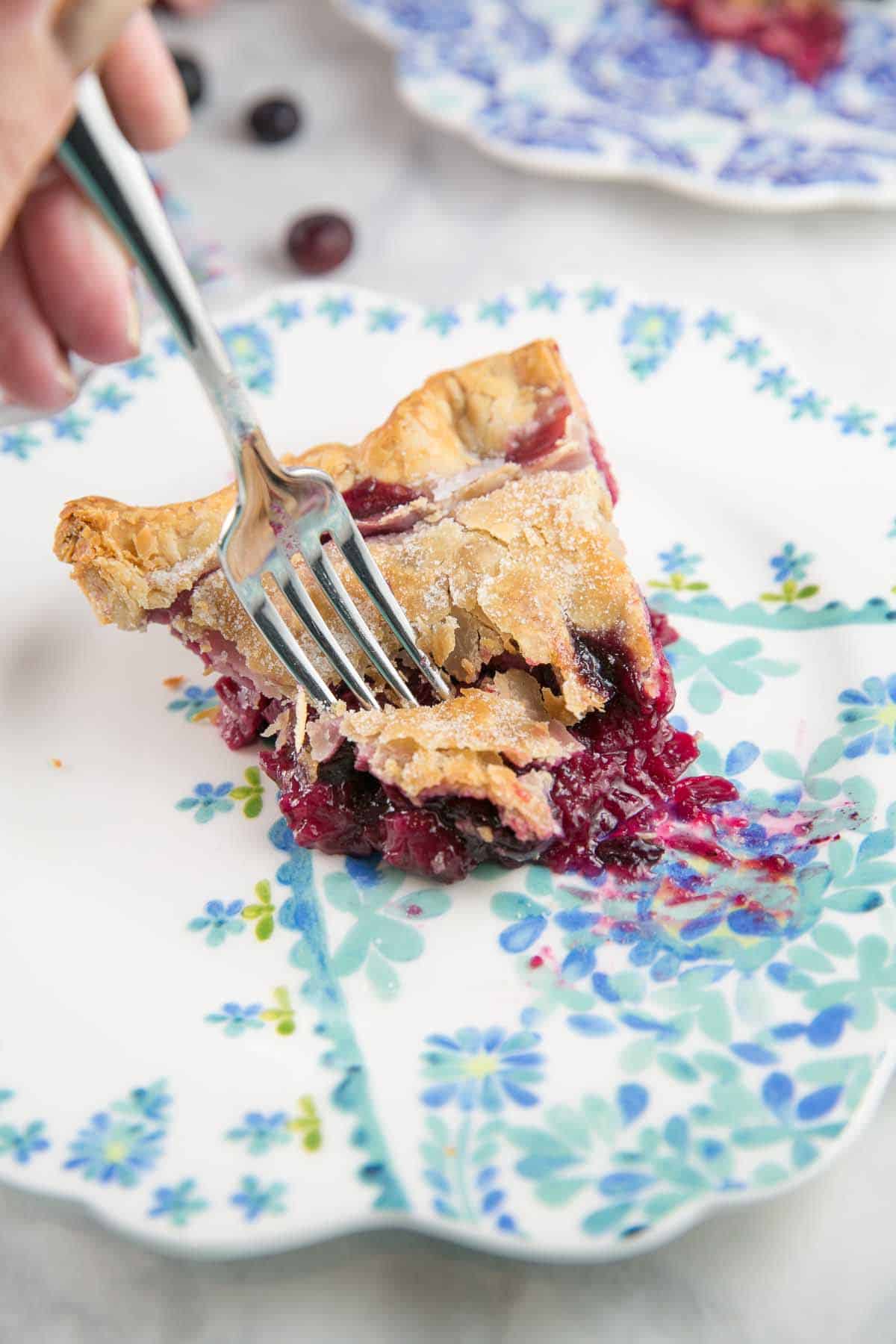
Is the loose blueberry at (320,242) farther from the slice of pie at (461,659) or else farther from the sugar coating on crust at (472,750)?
the sugar coating on crust at (472,750)

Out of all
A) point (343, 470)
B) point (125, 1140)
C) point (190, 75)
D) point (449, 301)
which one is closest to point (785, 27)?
point (449, 301)

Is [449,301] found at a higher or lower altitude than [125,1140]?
higher

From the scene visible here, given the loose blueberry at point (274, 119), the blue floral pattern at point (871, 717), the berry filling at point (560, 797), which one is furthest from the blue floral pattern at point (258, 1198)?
the loose blueberry at point (274, 119)

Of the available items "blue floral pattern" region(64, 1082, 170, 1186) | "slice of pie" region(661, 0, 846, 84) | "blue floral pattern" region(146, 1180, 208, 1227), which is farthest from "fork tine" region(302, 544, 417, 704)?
"slice of pie" region(661, 0, 846, 84)

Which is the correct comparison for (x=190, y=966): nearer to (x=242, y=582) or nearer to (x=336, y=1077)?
(x=336, y=1077)

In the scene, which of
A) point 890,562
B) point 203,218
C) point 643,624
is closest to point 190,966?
point 643,624

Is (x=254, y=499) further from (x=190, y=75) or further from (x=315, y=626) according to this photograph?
(x=190, y=75)
